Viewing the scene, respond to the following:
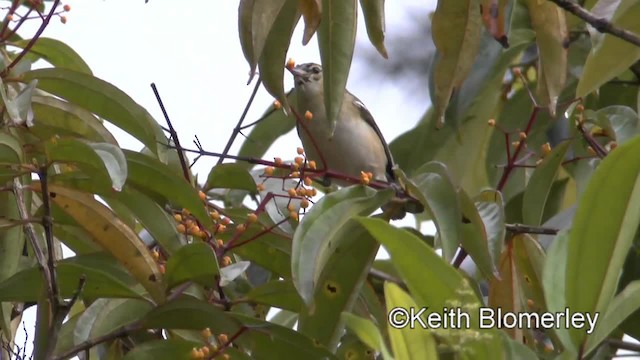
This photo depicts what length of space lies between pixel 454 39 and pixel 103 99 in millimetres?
817

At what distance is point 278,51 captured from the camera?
2.49 meters

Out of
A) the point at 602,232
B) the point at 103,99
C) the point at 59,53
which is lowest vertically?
the point at 602,232

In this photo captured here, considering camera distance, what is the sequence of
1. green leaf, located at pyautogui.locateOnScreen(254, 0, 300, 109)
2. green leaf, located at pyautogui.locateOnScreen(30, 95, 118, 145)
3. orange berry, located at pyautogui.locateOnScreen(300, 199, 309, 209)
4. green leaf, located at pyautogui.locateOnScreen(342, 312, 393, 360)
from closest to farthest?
green leaf, located at pyautogui.locateOnScreen(342, 312, 393, 360) → green leaf, located at pyautogui.locateOnScreen(254, 0, 300, 109) → orange berry, located at pyautogui.locateOnScreen(300, 199, 309, 209) → green leaf, located at pyautogui.locateOnScreen(30, 95, 118, 145)

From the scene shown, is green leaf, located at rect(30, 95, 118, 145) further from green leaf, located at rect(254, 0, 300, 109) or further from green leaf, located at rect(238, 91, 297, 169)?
→ green leaf, located at rect(238, 91, 297, 169)

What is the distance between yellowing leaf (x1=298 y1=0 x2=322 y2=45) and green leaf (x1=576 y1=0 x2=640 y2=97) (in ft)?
1.97

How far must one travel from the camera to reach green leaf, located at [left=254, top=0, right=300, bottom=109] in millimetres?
2479

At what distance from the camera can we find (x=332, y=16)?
2434mm

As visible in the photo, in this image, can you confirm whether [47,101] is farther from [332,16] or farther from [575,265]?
[575,265]

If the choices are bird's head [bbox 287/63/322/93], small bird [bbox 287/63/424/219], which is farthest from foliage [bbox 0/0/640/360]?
bird's head [bbox 287/63/322/93]

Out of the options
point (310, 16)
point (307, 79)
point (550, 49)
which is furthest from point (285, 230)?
point (307, 79)

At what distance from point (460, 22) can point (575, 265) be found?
83 cm

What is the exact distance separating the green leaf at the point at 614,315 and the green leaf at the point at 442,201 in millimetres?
400

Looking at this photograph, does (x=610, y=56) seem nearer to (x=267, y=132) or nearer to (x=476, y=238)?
(x=476, y=238)

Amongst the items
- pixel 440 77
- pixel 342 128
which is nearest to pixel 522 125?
pixel 342 128
